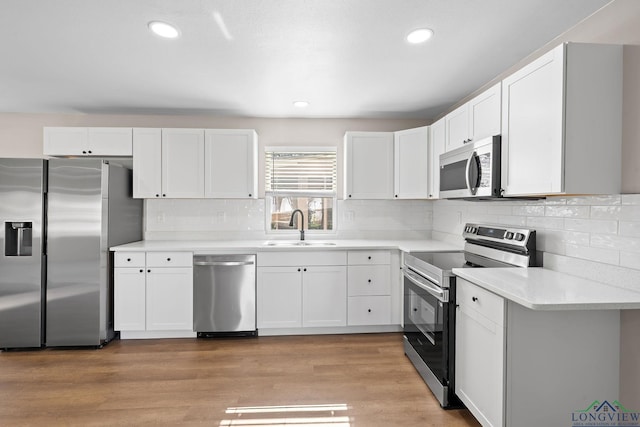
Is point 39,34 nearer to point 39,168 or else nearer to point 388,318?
point 39,168

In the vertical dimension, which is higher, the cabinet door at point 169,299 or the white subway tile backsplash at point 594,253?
the white subway tile backsplash at point 594,253

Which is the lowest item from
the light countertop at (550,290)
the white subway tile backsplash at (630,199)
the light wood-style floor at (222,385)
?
the light wood-style floor at (222,385)

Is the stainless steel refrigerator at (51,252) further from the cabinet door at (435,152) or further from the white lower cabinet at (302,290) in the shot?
the cabinet door at (435,152)

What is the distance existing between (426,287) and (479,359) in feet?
2.02

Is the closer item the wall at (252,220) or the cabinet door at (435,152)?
the cabinet door at (435,152)

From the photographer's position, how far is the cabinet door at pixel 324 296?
3326 millimetres

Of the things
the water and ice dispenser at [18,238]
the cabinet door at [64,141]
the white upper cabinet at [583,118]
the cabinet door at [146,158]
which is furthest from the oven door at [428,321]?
the cabinet door at [64,141]

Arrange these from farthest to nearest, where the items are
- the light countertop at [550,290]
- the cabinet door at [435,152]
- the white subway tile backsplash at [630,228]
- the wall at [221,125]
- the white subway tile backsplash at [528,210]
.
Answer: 1. the wall at [221,125]
2. the cabinet door at [435,152]
3. the white subway tile backsplash at [528,210]
4. the white subway tile backsplash at [630,228]
5. the light countertop at [550,290]

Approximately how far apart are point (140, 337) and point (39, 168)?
1.83m

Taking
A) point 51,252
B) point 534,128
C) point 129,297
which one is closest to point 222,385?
point 129,297

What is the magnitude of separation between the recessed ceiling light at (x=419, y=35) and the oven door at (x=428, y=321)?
1.63m

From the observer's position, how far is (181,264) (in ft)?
10.6

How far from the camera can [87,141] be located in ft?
11.6

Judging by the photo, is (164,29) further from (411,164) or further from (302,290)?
(411,164)
